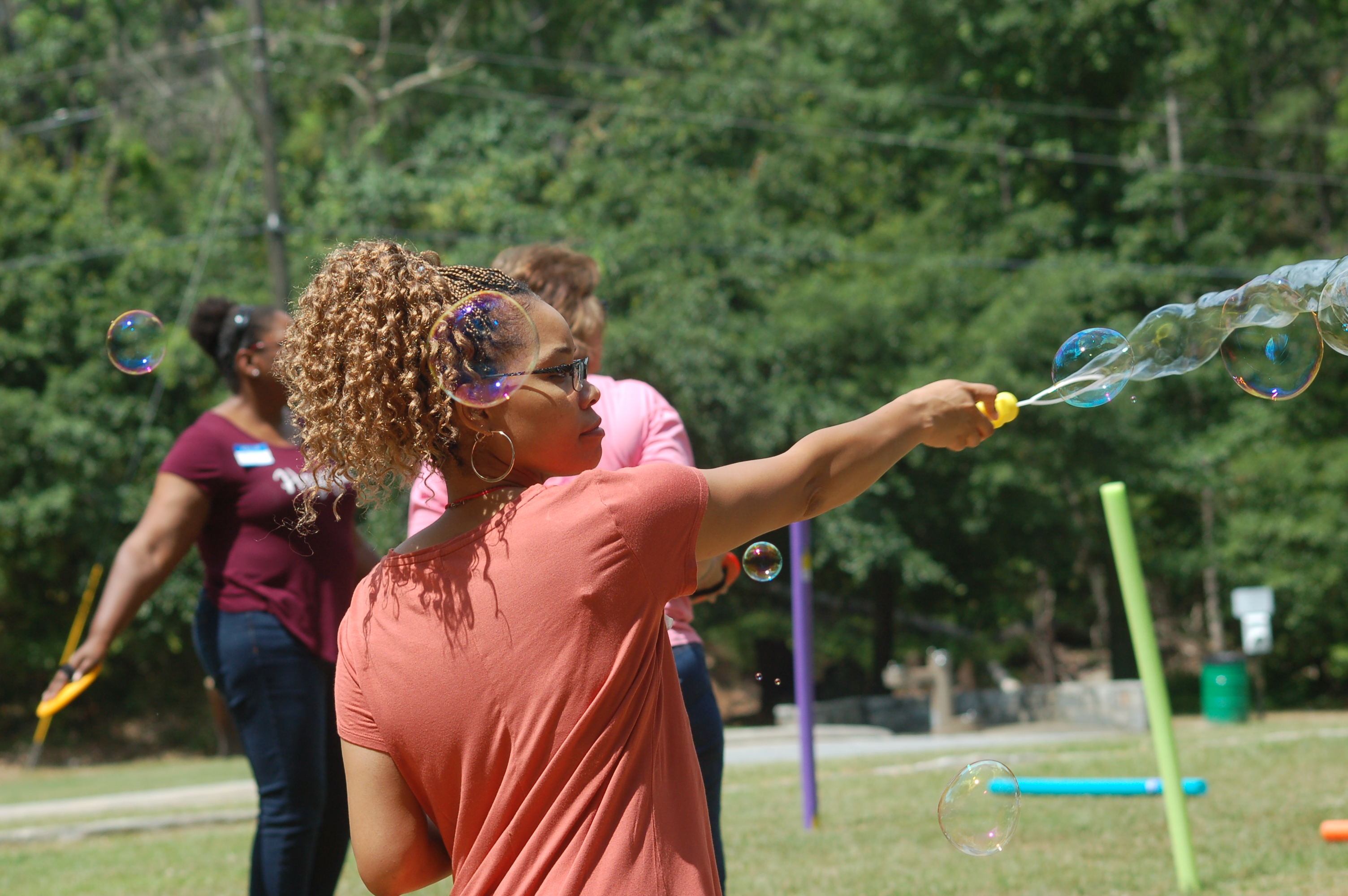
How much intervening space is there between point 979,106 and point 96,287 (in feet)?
52.2

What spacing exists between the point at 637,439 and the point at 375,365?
4.32 feet

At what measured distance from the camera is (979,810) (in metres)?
2.73

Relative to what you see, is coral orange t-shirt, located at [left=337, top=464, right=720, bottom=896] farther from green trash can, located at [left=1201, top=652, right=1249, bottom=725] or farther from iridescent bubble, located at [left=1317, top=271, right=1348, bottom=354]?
green trash can, located at [left=1201, top=652, right=1249, bottom=725]

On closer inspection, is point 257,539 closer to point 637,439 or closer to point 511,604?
point 637,439

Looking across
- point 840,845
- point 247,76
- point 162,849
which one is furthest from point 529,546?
point 247,76

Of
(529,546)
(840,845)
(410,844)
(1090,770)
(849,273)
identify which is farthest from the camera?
(849,273)

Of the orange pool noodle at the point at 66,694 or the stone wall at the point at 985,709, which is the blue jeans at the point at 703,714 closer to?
the orange pool noodle at the point at 66,694

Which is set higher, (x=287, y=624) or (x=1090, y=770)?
(x=287, y=624)

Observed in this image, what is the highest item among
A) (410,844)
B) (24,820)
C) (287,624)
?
(287,624)

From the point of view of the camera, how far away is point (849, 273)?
22672 mm

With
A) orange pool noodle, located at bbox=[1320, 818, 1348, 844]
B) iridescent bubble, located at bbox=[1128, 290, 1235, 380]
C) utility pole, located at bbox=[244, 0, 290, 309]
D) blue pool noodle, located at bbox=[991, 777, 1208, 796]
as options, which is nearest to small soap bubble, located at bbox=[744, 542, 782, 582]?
iridescent bubble, located at bbox=[1128, 290, 1235, 380]

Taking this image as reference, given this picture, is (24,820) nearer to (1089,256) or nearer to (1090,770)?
(1090,770)

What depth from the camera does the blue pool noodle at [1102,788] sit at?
6422 millimetres

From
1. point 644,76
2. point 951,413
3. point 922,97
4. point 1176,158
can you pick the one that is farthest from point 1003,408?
point 1176,158
